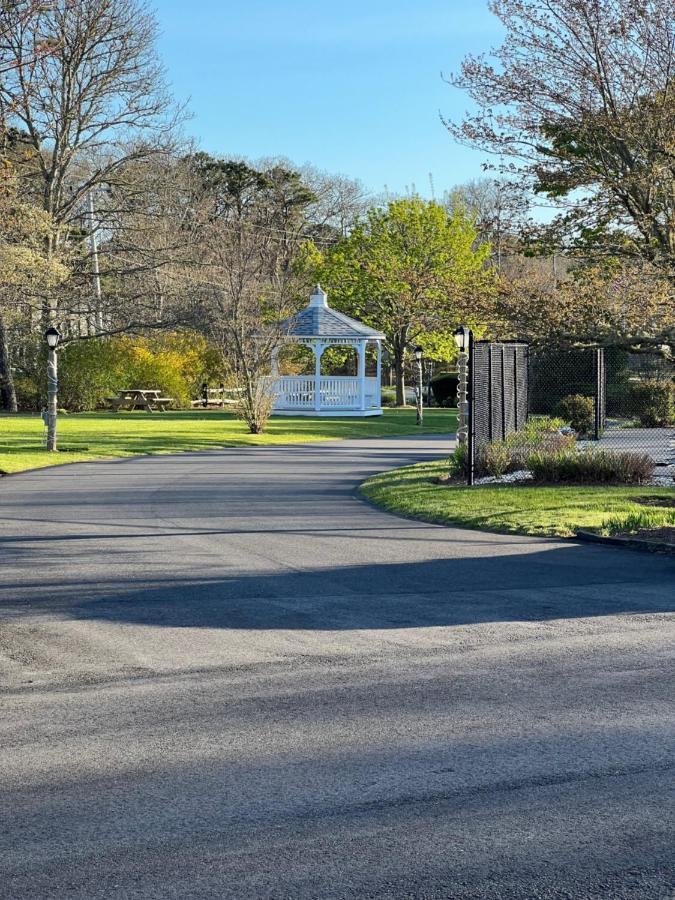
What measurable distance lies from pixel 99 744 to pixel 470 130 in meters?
11.9

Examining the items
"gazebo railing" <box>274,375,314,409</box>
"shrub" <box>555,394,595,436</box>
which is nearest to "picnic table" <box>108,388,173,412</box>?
"gazebo railing" <box>274,375,314,409</box>

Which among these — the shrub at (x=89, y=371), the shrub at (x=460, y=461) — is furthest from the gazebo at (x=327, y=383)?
the shrub at (x=460, y=461)

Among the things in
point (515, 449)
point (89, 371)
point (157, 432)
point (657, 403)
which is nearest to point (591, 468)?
point (515, 449)

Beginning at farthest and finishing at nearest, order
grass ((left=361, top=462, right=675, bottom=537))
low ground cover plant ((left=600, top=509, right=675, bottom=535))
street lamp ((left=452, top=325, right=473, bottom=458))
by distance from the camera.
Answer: street lamp ((left=452, top=325, right=473, bottom=458)) → grass ((left=361, top=462, right=675, bottom=537)) → low ground cover plant ((left=600, top=509, right=675, bottom=535))

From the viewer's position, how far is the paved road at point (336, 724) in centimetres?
390

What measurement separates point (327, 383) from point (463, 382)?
2464cm

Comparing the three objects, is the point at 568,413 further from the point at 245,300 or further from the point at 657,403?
the point at 245,300

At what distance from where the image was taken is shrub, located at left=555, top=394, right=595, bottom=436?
31.0 meters

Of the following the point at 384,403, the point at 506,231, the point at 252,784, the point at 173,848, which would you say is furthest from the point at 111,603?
the point at 384,403

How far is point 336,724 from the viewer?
554 centimetres

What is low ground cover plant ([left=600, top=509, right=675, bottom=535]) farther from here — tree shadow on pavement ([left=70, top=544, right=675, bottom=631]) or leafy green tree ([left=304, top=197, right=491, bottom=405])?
leafy green tree ([left=304, top=197, right=491, bottom=405])

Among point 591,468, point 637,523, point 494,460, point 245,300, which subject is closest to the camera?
point 637,523

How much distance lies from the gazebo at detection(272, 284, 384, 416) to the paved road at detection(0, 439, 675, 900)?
110 ft

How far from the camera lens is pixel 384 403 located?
58906 millimetres
